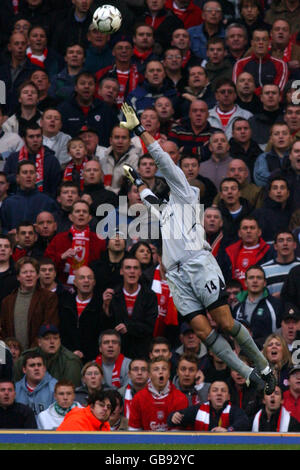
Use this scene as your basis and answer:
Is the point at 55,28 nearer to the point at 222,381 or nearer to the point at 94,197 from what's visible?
the point at 94,197

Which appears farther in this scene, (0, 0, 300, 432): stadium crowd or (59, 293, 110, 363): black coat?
(59, 293, 110, 363): black coat

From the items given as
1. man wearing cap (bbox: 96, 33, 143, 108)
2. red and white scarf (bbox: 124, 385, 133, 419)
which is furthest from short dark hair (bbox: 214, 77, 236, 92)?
red and white scarf (bbox: 124, 385, 133, 419)

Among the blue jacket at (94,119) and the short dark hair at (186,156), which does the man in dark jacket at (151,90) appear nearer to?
the blue jacket at (94,119)

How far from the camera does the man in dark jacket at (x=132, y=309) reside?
1518cm

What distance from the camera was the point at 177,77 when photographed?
725 inches

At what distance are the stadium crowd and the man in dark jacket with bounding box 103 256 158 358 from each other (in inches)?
0.7

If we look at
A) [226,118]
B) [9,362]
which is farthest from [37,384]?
[226,118]

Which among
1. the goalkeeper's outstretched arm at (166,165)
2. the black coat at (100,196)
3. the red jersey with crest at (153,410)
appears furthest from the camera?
the black coat at (100,196)

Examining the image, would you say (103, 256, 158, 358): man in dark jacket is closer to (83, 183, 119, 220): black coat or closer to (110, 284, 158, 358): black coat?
(110, 284, 158, 358): black coat

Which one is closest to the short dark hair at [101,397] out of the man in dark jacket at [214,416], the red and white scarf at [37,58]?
the man in dark jacket at [214,416]

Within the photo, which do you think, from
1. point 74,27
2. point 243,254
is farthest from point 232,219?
point 74,27

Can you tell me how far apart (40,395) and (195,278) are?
2.86 m

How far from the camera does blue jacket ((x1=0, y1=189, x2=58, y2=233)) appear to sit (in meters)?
16.5

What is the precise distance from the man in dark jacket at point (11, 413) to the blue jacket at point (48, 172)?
394 centimetres
